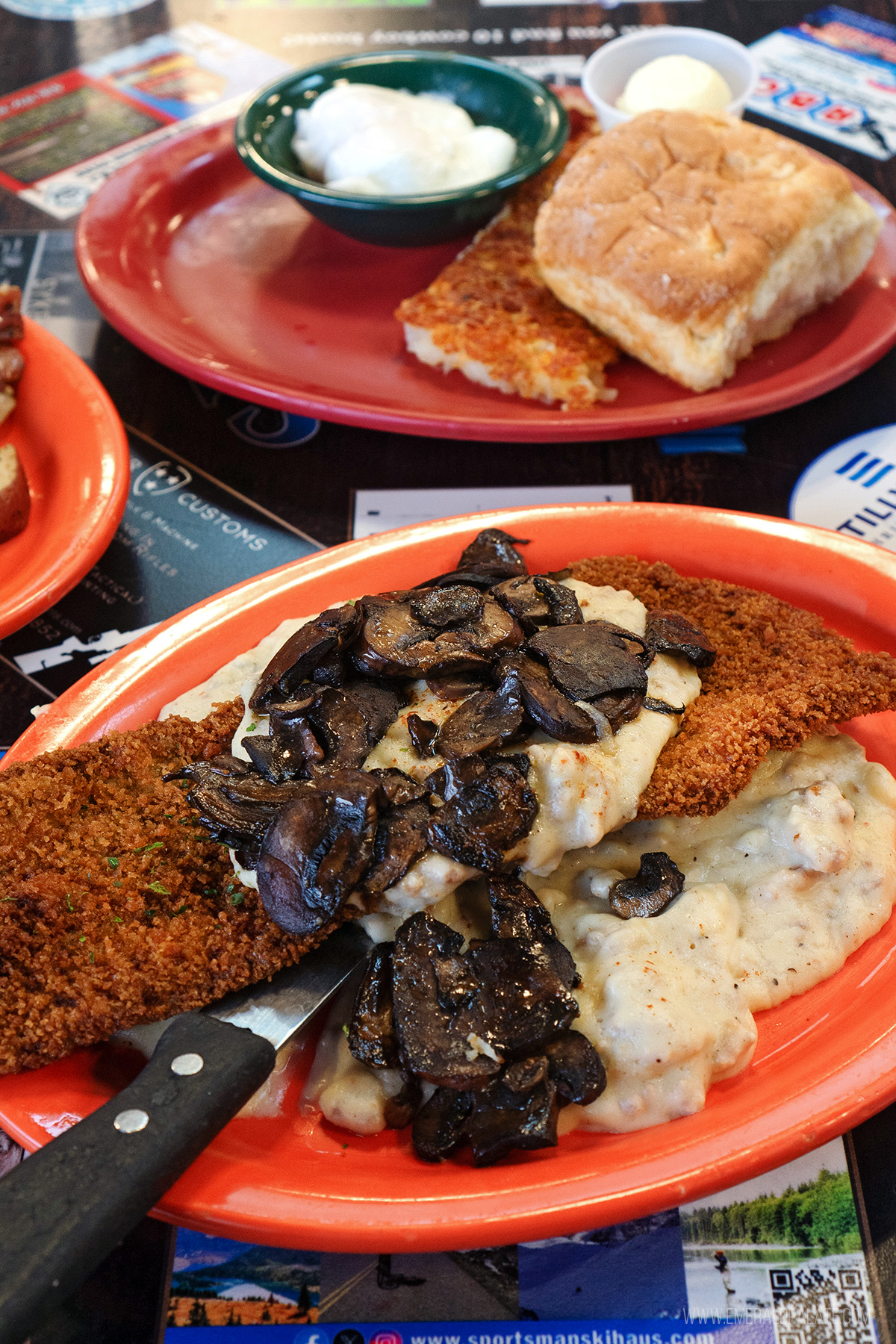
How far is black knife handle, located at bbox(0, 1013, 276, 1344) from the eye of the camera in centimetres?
133

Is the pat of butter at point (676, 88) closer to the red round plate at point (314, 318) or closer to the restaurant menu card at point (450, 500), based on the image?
the red round plate at point (314, 318)

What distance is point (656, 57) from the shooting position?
4227mm

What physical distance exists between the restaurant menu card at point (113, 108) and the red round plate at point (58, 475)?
1.68 metres

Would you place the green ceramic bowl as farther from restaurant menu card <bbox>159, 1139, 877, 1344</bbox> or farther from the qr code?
the qr code

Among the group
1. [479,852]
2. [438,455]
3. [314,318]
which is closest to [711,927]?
[479,852]

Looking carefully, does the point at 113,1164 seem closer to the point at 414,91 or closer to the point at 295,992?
the point at 295,992

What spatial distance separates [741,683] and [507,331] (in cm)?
160

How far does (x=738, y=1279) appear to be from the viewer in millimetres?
1766

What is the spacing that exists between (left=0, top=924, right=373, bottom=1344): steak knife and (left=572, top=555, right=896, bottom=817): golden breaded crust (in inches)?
33.4

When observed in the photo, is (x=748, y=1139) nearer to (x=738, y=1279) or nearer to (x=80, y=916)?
(x=738, y=1279)

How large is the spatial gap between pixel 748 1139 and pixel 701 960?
34 centimetres

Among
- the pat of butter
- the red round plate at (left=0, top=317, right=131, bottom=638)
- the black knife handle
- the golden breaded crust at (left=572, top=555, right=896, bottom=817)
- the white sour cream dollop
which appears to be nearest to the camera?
the black knife handle

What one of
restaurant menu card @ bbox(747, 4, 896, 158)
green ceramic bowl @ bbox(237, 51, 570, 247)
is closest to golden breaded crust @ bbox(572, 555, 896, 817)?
green ceramic bowl @ bbox(237, 51, 570, 247)

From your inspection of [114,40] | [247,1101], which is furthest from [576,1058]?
[114,40]
